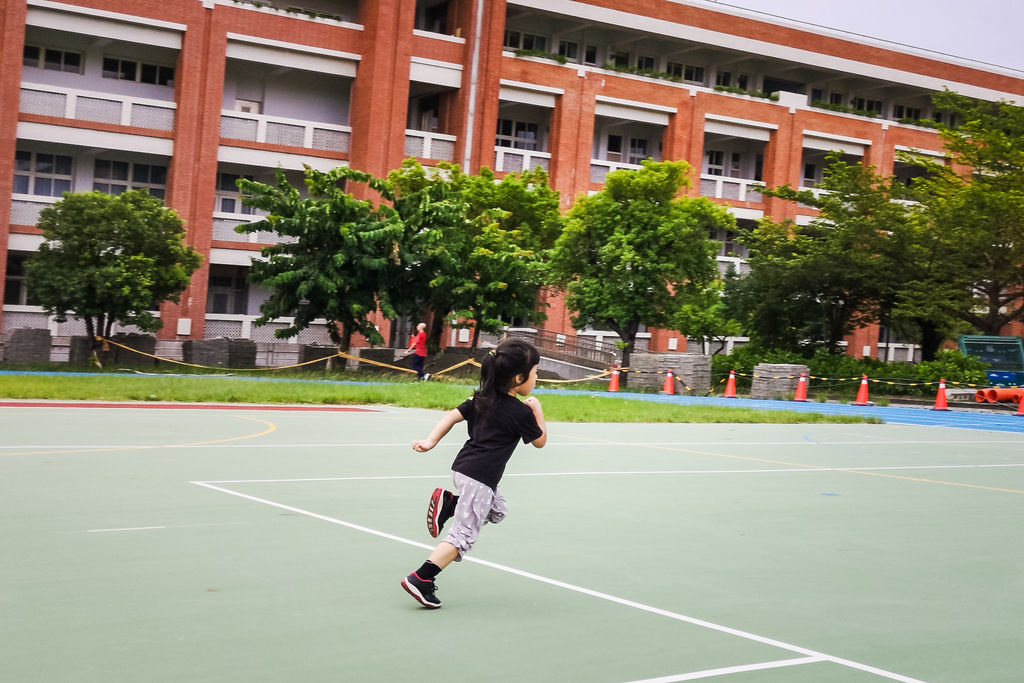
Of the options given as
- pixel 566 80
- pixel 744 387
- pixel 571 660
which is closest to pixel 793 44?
pixel 566 80

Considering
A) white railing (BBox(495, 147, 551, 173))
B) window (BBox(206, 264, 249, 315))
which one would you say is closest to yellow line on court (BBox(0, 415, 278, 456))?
window (BBox(206, 264, 249, 315))

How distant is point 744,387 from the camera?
38594mm

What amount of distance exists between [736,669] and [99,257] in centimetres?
3105

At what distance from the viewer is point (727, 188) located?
181 ft

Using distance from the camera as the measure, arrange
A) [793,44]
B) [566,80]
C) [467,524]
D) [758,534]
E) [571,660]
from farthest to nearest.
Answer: [793,44]
[566,80]
[758,534]
[467,524]
[571,660]

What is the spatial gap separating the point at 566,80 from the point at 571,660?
155ft

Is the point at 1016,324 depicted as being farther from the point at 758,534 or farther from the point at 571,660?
the point at 571,660

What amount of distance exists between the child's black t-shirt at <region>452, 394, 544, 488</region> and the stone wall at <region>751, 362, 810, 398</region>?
30.4 metres

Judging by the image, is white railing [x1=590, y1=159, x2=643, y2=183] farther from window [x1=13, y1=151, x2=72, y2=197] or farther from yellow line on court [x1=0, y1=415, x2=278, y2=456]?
yellow line on court [x1=0, y1=415, x2=278, y2=456]

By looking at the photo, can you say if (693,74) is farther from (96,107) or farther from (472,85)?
(96,107)

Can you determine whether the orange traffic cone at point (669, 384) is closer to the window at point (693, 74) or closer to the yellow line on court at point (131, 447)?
the yellow line on court at point (131, 447)

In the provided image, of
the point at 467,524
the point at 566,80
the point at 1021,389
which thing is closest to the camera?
the point at 467,524

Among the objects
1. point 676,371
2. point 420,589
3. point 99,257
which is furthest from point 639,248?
point 420,589

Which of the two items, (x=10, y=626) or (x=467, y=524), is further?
(x=467, y=524)
